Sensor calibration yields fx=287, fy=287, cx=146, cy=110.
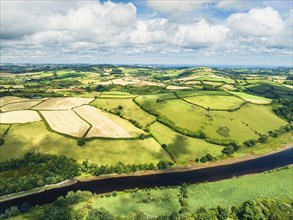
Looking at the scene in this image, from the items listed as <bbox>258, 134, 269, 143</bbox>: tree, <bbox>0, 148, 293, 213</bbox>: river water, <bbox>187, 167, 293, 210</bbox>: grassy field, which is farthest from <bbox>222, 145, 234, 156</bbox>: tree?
<bbox>258, 134, 269, 143</bbox>: tree

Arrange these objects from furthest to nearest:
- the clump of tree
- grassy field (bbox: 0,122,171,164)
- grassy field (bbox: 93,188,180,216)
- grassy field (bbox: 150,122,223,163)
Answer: grassy field (bbox: 150,122,223,163), grassy field (bbox: 0,122,171,164), the clump of tree, grassy field (bbox: 93,188,180,216)

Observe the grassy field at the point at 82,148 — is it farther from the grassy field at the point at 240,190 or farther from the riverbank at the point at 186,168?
the grassy field at the point at 240,190

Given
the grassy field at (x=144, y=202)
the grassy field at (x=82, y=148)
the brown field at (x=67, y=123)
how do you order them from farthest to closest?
the brown field at (x=67, y=123)
the grassy field at (x=82, y=148)
the grassy field at (x=144, y=202)

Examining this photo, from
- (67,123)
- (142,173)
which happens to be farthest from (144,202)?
(67,123)

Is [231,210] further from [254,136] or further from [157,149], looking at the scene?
[254,136]

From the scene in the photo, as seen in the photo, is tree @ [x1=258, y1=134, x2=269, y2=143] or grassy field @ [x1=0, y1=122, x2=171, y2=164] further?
tree @ [x1=258, y1=134, x2=269, y2=143]

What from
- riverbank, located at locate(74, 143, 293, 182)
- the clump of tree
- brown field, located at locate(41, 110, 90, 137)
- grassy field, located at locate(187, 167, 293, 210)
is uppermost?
brown field, located at locate(41, 110, 90, 137)

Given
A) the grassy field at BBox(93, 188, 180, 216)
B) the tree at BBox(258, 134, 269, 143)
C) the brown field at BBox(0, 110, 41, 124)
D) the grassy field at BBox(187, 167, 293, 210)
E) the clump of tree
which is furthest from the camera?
the tree at BBox(258, 134, 269, 143)

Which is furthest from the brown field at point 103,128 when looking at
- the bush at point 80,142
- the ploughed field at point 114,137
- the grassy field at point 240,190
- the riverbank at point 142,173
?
the grassy field at point 240,190

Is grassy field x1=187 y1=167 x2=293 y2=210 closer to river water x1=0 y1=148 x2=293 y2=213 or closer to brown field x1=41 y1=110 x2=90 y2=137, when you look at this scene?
river water x1=0 y1=148 x2=293 y2=213
